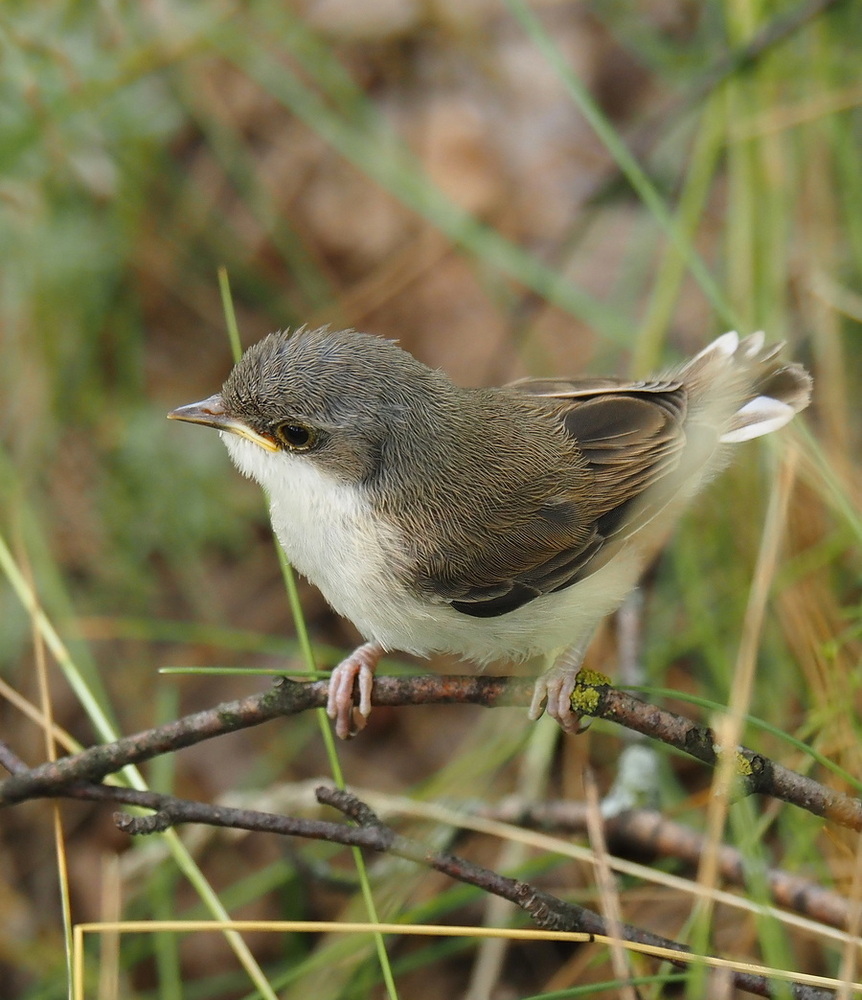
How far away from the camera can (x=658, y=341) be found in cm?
387

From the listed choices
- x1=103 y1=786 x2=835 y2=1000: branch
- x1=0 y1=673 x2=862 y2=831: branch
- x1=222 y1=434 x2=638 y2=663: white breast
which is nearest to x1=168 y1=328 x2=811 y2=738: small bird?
x1=222 y1=434 x2=638 y2=663: white breast

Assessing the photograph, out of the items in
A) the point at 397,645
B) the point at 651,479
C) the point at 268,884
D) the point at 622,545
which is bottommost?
the point at 268,884

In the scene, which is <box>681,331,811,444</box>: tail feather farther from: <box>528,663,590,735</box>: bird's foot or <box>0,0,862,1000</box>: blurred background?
<box>528,663,590,735</box>: bird's foot

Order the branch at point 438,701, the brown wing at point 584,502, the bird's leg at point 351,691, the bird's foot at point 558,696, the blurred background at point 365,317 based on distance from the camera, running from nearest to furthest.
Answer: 1. the branch at point 438,701
2. the bird's foot at point 558,696
3. the bird's leg at point 351,691
4. the brown wing at point 584,502
5. the blurred background at point 365,317

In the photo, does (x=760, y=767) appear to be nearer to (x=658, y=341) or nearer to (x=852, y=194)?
(x=658, y=341)

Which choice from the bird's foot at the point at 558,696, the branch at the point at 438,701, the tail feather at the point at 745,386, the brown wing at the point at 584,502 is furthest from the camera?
the tail feather at the point at 745,386

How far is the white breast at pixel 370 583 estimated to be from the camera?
242cm

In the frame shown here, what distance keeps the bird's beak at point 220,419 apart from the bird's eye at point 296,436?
0.03 meters

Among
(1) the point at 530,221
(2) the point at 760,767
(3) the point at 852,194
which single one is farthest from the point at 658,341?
(2) the point at 760,767

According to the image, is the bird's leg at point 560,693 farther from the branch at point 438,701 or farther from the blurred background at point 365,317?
the blurred background at point 365,317

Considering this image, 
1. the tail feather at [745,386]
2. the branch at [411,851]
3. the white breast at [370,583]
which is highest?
the tail feather at [745,386]

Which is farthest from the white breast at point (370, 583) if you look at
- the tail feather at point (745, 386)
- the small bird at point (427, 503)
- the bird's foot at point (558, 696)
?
the tail feather at point (745, 386)

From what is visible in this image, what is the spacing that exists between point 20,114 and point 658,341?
2.69 m

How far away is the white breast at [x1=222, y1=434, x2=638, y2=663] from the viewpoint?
2.42 metres
